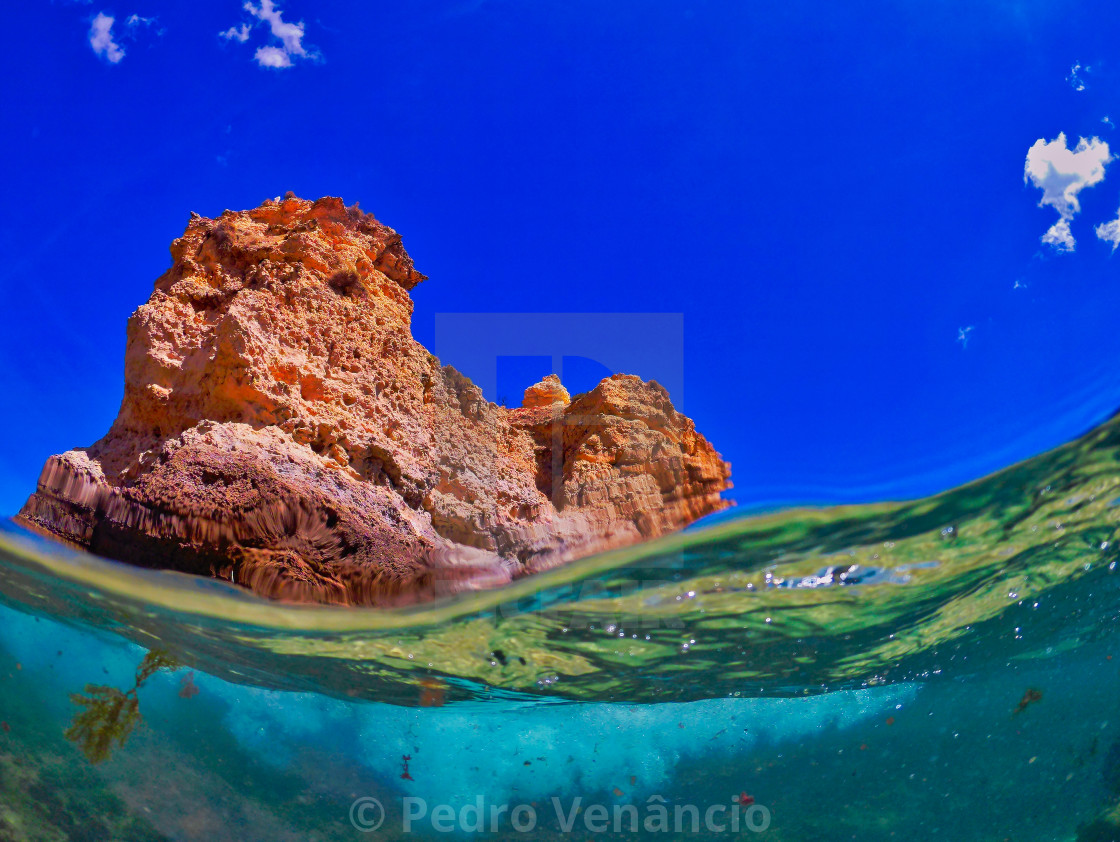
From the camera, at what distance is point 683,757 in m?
13.7

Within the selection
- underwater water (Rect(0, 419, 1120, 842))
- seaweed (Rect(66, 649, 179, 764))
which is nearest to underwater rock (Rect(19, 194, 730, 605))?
underwater water (Rect(0, 419, 1120, 842))

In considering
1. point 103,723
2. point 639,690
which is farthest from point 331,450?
point 103,723

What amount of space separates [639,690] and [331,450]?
8087 millimetres

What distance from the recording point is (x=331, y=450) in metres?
5.63

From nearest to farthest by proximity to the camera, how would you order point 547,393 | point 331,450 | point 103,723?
point 331,450
point 547,393
point 103,723

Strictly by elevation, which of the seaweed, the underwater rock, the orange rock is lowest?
the seaweed

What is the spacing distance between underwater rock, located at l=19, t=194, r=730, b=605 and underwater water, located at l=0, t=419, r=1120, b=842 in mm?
732

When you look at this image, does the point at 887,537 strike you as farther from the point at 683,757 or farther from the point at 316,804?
the point at 316,804

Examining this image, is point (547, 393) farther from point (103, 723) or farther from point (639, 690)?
point (103, 723)

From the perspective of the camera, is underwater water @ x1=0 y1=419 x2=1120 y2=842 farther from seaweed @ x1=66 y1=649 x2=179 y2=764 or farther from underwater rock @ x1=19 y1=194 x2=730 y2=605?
underwater rock @ x1=19 y1=194 x2=730 y2=605

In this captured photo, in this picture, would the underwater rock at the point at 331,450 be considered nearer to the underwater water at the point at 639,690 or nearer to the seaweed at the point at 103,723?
the underwater water at the point at 639,690

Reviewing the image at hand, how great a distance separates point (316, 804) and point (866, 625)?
1206cm

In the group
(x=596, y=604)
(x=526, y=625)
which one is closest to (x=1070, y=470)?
(x=596, y=604)

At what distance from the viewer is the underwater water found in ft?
22.7
